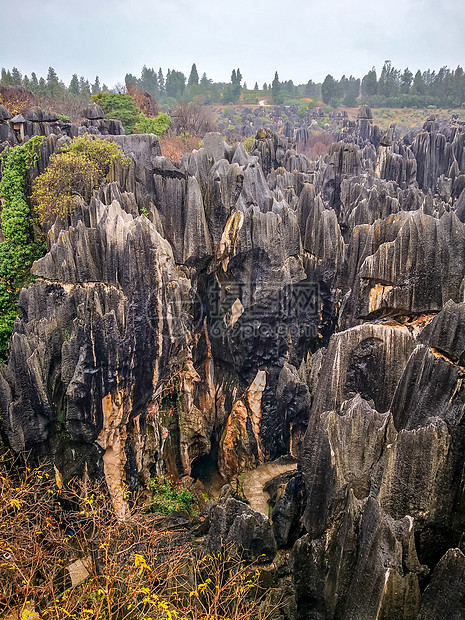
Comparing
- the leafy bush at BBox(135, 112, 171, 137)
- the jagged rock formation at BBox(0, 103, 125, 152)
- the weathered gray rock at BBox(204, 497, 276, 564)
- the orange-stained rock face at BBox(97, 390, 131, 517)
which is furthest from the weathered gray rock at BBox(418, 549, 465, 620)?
the leafy bush at BBox(135, 112, 171, 137)

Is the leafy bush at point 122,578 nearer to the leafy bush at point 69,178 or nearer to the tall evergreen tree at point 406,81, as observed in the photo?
the leafy bush at point 69,178

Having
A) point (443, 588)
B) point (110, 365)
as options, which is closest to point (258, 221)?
point (110, 365)

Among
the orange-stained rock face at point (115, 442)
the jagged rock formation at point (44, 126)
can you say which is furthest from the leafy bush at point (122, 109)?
the orange-stained rock face at point (115, 442)

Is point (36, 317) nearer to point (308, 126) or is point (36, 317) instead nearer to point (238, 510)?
point (238, 510)

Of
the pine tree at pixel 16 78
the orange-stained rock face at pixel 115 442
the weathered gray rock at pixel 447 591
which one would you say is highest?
the pine tree at pixel 16 78

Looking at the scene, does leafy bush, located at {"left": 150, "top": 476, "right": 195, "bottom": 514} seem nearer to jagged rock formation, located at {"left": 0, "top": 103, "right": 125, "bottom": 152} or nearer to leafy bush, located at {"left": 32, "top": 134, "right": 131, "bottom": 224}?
leafy bush, located at {"left": 32, "top": 134, "right": 131, "bottom": 224}
